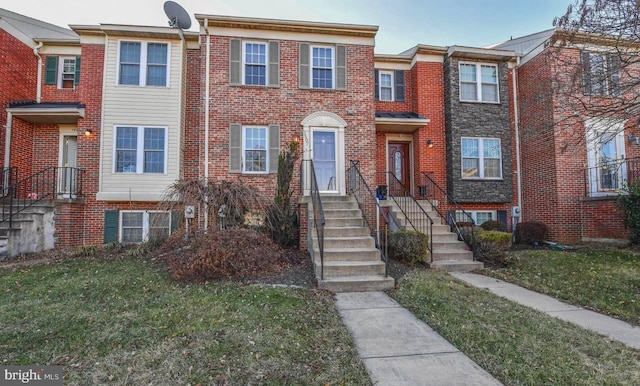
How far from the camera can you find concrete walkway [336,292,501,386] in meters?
2.88

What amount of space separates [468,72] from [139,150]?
11594 mm

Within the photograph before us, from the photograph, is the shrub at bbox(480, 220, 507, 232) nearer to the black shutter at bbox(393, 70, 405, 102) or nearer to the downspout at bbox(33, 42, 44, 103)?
the black shutter at bbox(393, 70, 405, 102)

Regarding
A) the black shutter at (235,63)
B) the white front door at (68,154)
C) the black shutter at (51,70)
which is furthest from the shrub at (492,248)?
the black shutter at (51,70)

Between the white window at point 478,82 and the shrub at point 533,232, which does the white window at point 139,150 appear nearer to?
the white window at point 478,82

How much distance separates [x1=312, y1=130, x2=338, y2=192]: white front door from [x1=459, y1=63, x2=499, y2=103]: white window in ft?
17.3

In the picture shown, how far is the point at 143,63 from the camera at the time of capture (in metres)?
10.5

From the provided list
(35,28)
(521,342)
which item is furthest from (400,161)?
(35,28)

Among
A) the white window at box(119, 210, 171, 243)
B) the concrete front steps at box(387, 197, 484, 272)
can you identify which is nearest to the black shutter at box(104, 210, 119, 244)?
the white window at box(119, 210, 171, 243)

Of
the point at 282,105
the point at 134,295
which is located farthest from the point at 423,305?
the point at 282,105

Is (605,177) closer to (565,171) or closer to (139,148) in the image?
(565,171)

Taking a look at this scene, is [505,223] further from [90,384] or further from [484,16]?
[90,384]

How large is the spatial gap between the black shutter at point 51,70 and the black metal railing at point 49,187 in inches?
126

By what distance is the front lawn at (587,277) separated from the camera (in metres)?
5.19

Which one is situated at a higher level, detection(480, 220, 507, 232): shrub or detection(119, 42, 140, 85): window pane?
detection(119, 42, 140, 85): window pane
